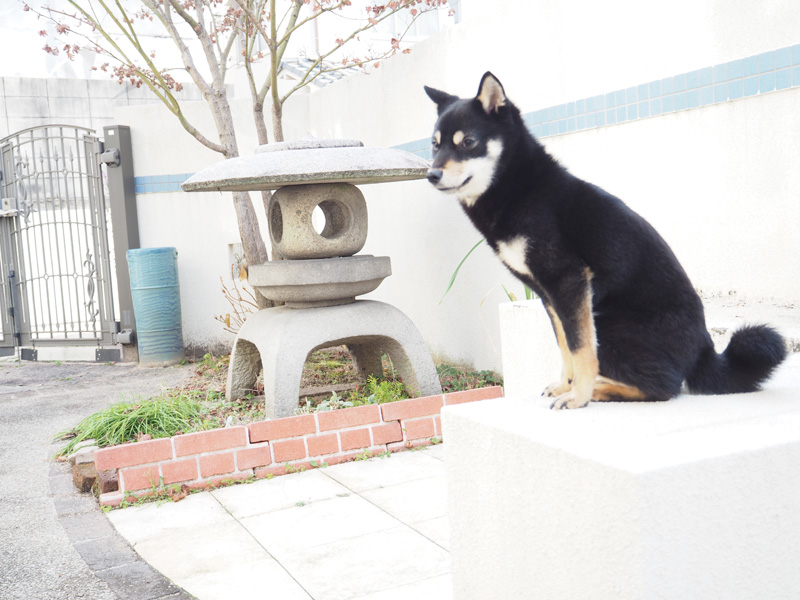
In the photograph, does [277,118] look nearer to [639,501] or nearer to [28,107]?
[639,501]

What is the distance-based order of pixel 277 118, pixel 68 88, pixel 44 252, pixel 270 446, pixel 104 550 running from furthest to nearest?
pixel 68 88, pixel 44 252, pixel 277 118, pixel 270 446, pixel 104 550

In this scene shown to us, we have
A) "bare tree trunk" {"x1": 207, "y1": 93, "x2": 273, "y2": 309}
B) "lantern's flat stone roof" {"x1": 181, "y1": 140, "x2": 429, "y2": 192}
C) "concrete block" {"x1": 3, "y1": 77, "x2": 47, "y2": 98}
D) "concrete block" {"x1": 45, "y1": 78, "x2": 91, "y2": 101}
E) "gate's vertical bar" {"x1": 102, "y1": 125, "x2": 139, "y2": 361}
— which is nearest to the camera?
"lantern's flat stone roof" {"x1": 181, "y1": 140, "x2": 429, "y2": 192}

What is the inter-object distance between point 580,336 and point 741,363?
466 millimetres

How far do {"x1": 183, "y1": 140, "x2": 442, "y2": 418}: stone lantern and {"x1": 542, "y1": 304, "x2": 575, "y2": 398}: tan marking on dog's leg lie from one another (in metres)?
2.42

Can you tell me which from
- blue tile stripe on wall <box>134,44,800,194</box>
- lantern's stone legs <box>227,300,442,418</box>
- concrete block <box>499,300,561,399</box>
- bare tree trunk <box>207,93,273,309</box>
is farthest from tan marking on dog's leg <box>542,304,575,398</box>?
bare tree trunk <box>207,93,273,309</box>

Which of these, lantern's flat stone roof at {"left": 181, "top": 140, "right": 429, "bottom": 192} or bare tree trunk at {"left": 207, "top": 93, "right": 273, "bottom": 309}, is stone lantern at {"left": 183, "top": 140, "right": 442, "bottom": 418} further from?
bare tree trunk at {"left": 207, "top": 93, "right": 273, "bottom": 309}

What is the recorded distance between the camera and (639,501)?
4.30 feet

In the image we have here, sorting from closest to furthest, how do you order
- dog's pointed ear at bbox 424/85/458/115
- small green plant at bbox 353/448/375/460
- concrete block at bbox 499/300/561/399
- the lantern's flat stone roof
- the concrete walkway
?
dog's pointed ear at bbox 424/85/458/115 < the concrete walkway < concrete block at bbox 499/300/561/399 < small green plant at bbox 353/448/375/460 < the lantern's flat stone roof

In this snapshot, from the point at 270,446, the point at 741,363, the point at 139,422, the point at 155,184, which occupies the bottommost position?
the point at 270,446

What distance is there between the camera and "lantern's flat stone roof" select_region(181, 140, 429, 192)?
13.6 ft

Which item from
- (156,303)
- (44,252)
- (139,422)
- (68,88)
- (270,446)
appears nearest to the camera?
(270,446)

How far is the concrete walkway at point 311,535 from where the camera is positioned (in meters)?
2.53

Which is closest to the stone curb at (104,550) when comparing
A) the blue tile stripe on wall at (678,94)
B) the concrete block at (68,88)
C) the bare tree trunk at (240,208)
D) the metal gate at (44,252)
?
the blue tile stripe on wall at (678,94)

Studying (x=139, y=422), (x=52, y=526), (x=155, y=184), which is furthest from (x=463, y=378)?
(x=155, y=184)
